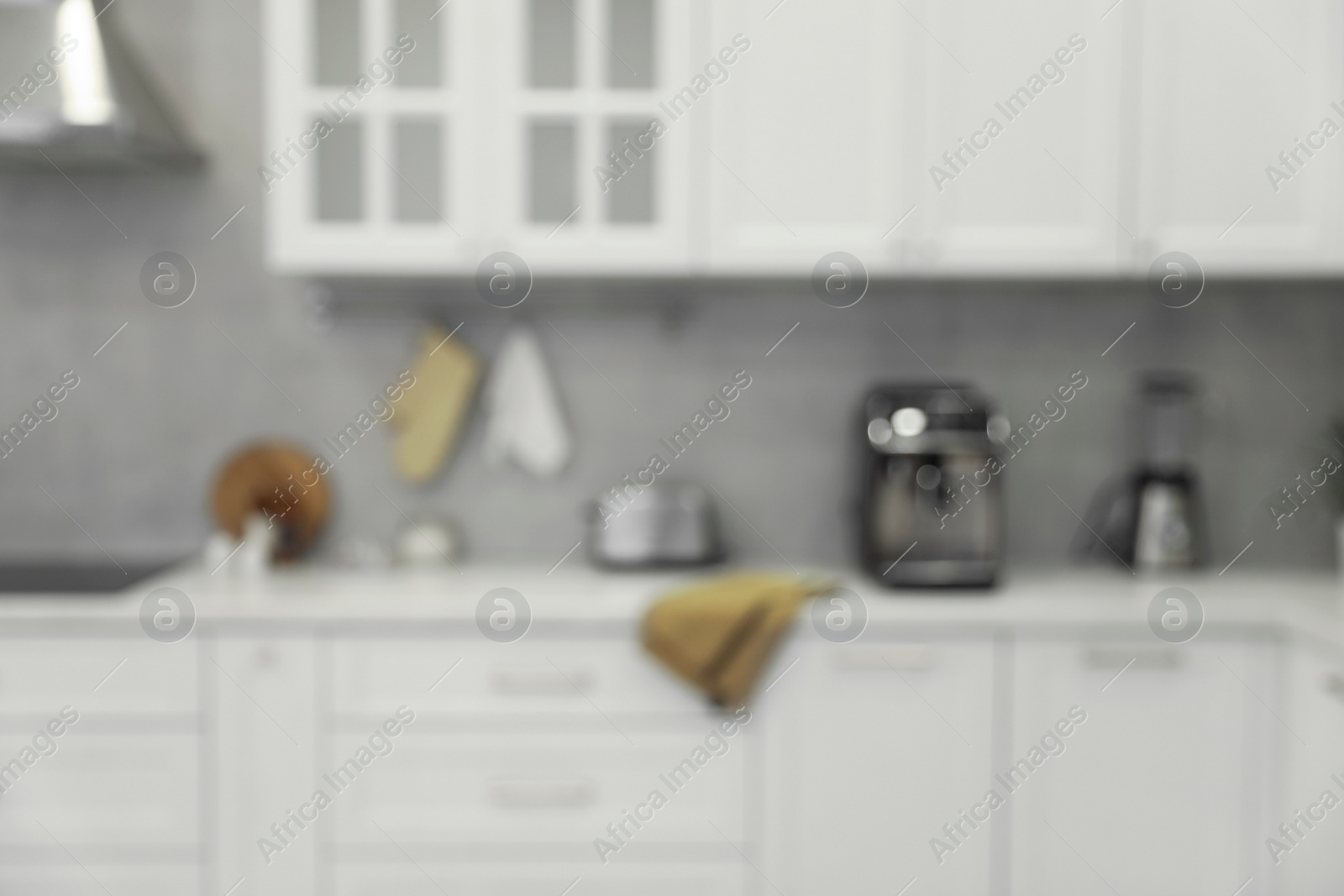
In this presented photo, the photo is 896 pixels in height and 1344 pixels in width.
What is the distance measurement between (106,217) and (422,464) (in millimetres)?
899

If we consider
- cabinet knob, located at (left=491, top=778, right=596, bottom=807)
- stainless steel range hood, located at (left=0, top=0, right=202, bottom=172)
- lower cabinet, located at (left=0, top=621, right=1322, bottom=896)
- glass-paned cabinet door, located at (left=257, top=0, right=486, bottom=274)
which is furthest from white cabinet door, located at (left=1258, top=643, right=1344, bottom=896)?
stainless steel range hood, located at (left=0, top=0, right=202, bottom=172)

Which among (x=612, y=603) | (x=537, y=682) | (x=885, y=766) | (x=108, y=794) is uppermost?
(x=612, y=603)

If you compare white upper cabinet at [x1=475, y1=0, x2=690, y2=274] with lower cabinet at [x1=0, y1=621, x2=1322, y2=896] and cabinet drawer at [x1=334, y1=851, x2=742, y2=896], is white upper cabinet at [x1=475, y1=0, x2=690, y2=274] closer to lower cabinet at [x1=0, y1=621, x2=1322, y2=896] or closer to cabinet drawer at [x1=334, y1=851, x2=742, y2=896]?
lower cabinet at [x1=0, y1=621, x2=1322, y2=896]

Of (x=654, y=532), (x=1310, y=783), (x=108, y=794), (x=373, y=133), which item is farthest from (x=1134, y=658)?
(x=108, y=794)

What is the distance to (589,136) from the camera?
2.01 m

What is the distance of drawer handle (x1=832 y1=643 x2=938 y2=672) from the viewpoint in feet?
6.20

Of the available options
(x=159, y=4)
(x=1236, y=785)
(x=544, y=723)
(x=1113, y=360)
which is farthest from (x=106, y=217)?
(x=1236, y=785)

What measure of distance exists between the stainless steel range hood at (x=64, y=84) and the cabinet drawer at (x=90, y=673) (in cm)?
94

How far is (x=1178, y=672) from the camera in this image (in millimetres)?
1908

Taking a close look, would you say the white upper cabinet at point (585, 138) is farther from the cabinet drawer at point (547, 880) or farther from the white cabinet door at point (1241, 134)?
the cabinet drawer at point (547, 880)

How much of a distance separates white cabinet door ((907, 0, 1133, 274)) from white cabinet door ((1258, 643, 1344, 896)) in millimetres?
832

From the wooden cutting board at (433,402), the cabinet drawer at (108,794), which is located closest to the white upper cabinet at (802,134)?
the wooden cutting board at (433,402)

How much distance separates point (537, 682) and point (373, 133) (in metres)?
1.10

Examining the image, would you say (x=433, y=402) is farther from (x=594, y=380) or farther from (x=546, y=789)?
(x=546, y=789)
